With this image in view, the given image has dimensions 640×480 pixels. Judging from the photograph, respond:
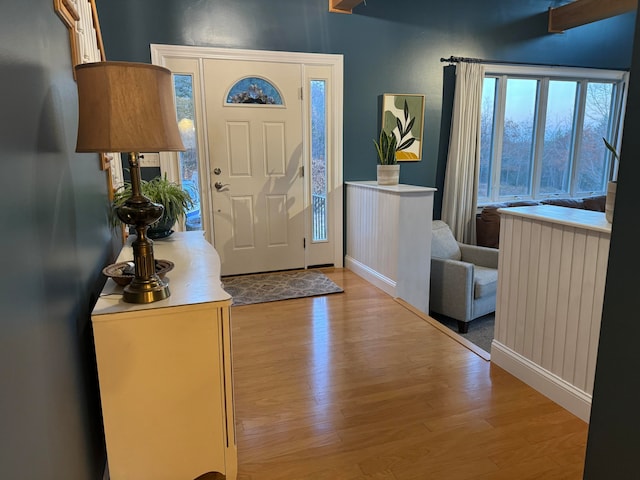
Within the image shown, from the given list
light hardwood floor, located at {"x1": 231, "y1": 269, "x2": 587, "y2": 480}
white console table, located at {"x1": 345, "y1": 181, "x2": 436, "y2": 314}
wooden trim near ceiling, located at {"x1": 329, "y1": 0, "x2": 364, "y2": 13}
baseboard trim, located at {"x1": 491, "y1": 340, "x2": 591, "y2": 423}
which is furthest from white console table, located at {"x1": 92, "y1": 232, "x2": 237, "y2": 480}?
wooden trim near ceiling, located at {"x1": 329, "y1": 0, "x2": 364, "y2": 13}

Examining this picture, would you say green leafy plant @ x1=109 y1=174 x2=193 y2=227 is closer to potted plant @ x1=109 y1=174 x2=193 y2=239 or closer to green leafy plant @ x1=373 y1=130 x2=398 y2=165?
potted plant @ x1=109 y1=174 x2=193 y2=239

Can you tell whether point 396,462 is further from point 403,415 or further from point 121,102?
point 121,102

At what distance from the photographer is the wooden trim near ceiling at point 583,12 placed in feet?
14.3

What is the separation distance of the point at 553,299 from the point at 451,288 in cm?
164

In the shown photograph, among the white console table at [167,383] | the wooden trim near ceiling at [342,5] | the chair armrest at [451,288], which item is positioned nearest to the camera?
the white console table at [167,383]

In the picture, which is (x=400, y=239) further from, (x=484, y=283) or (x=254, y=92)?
(x=254, y=92)

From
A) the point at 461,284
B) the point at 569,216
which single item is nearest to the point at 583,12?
the point at 461,284

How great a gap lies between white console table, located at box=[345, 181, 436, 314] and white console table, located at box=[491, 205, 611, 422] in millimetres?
1125

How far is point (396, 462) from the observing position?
1778 millimetres

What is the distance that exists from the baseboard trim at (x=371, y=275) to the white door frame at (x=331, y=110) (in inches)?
6.3

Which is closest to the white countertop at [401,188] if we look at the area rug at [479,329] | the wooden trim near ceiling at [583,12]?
the area rug at [479,329]

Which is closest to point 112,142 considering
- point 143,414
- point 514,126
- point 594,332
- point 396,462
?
point 143,414

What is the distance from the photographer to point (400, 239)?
139 inches

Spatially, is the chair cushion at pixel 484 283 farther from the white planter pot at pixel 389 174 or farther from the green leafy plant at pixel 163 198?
the green leafy plant at pixel 163 198
